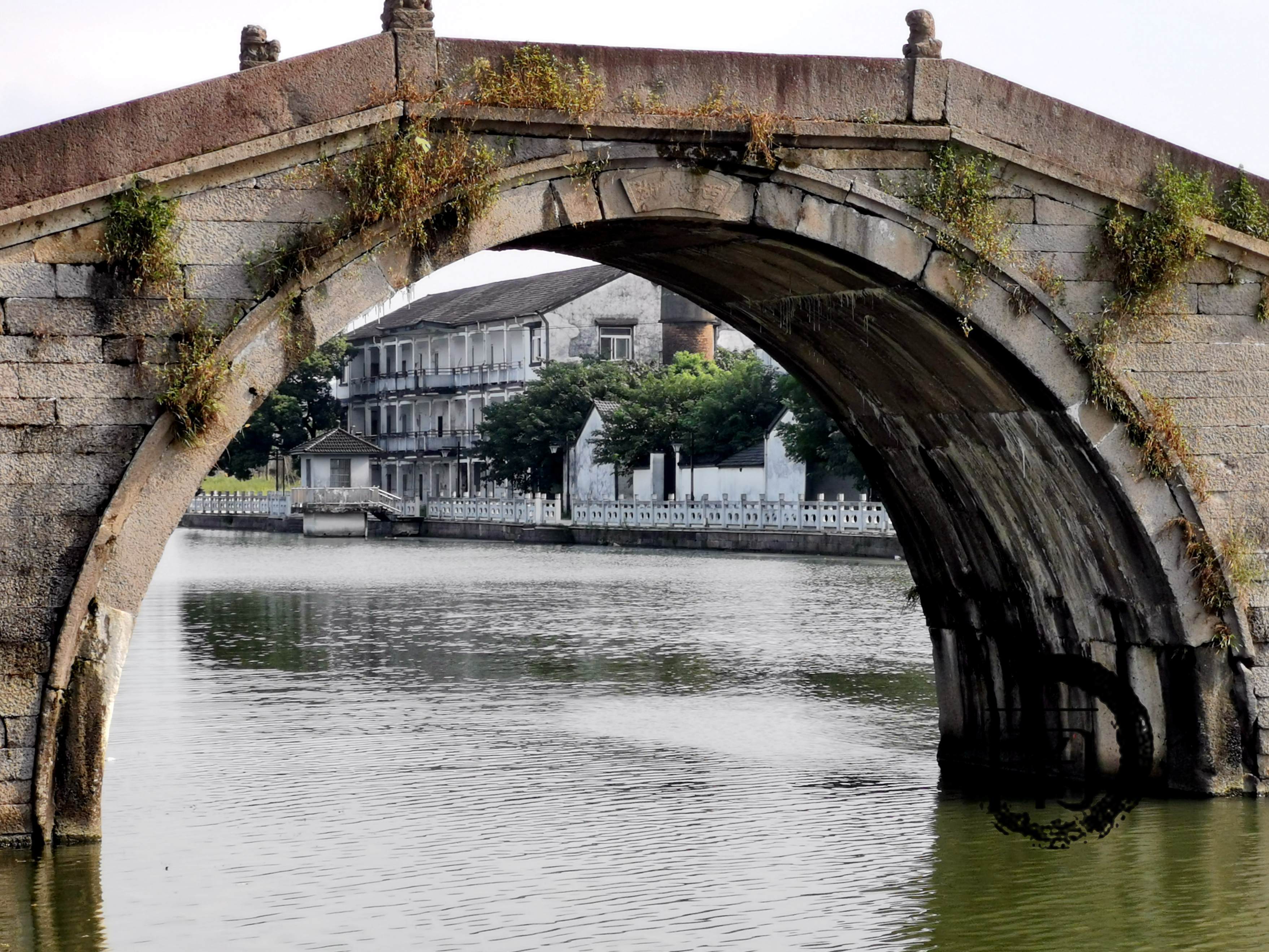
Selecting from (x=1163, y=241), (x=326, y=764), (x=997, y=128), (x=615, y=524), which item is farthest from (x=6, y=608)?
(x=615, y=524)

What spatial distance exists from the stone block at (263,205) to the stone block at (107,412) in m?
0.78

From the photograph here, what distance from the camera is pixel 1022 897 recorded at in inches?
332

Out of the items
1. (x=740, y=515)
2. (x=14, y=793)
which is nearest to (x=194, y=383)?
(x=14, y=793)

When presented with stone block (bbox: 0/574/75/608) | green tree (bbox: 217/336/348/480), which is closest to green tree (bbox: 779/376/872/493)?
green tree (bbox: 217/336/348/480)

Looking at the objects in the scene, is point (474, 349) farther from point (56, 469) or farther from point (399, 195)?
point (56, 469)

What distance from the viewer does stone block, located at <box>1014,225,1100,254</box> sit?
953cm

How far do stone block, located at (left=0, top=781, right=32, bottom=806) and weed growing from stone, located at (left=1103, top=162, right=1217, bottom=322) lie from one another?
5595 mm

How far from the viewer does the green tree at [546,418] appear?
180 ft

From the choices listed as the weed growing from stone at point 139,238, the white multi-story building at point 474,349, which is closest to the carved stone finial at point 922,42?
the weed growing from stone at point 139,238

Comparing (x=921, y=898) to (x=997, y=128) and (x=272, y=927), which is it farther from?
(x=997, y=128)

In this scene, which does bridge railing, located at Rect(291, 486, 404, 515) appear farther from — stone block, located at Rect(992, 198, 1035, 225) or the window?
stone block, located at Rect(992, 198, 1035, 225)

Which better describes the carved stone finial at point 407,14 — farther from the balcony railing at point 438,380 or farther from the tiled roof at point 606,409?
the balcony railing at point 438,380

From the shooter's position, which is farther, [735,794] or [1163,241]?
[735,794]

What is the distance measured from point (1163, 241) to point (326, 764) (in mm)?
5692
